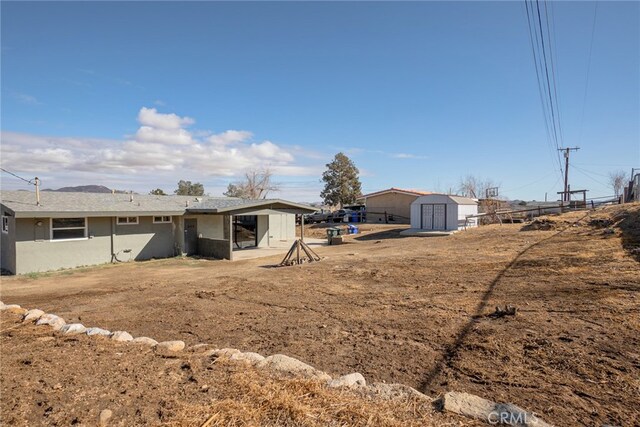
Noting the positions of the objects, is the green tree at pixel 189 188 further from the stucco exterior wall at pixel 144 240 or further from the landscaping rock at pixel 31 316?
the landscaping rock at pixel 31 316

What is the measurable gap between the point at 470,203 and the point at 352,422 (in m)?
25.8

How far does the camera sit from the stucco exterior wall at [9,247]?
43.8ft

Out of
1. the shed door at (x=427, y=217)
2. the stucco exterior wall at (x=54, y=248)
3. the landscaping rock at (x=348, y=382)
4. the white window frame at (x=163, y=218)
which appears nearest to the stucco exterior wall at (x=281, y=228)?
the white window frame at (x=163, y=218)

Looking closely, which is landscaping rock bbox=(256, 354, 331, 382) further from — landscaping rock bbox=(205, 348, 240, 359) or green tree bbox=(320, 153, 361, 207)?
green tree bbox=(320, 153, 361, 207)

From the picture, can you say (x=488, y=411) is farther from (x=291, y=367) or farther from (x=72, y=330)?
(x=72, y=330)

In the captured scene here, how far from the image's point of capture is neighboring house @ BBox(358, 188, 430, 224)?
36.2 meters

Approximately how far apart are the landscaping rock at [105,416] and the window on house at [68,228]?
46.6ft

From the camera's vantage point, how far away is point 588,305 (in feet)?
21.3

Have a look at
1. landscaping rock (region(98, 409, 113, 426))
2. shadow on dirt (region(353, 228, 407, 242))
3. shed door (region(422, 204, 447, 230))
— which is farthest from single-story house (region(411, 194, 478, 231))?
landscaping rock (region(98, 409, 113, 426))

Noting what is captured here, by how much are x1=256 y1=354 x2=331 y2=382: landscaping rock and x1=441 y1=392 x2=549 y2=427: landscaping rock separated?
1218mm

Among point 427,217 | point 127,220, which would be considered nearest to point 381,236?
point 427,217

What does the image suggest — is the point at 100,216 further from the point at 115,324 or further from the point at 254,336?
the point at 254,336

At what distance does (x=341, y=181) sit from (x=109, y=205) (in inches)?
1345

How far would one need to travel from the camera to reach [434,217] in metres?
25.4
